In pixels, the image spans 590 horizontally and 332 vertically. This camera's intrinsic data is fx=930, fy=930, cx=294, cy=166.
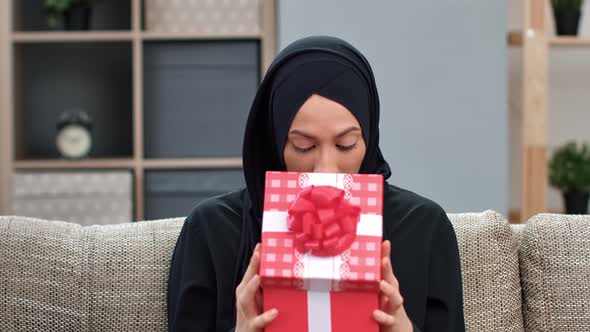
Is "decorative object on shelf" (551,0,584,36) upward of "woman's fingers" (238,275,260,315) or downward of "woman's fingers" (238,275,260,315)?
upward

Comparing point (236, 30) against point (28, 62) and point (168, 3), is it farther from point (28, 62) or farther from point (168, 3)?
point (28, 62)

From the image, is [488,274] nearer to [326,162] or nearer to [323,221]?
[326,162]

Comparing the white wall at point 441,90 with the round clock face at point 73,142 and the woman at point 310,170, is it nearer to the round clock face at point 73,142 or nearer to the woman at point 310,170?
the round clock face at point 73,142

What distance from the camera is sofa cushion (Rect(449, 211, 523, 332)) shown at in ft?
5.57

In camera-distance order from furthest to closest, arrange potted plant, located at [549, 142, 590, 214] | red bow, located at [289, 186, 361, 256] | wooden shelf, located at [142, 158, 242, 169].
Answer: wooden shelf, located at [142, 158, 242, 169]
potted plant, located at [549, 142, 590, 214]
red bow, located at [289, 186, 361, 256]

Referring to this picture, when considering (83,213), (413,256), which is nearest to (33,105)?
(83,213)

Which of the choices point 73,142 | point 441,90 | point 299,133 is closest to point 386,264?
point 299,133

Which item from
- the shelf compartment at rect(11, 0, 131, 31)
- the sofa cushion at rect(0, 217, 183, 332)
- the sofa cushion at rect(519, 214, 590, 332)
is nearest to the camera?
the sofa cushion at rect(0, 217, 183, 332)

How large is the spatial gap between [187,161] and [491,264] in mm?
2021

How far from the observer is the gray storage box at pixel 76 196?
3.53 metres

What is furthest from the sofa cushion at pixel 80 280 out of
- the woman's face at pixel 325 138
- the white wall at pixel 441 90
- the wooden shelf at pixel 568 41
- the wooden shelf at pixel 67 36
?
the wooden shelf at pixel 568 41

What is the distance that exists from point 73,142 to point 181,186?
1.54 feet

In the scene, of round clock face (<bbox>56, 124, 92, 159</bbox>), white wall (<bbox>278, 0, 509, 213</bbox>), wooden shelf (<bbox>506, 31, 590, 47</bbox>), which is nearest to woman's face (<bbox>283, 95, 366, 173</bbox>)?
white wall (<bbox>278, 0, 509, 213</bbox>)

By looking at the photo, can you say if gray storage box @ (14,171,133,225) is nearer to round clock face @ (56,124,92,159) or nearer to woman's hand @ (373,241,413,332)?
round clock face @ (56,124,92,159)
